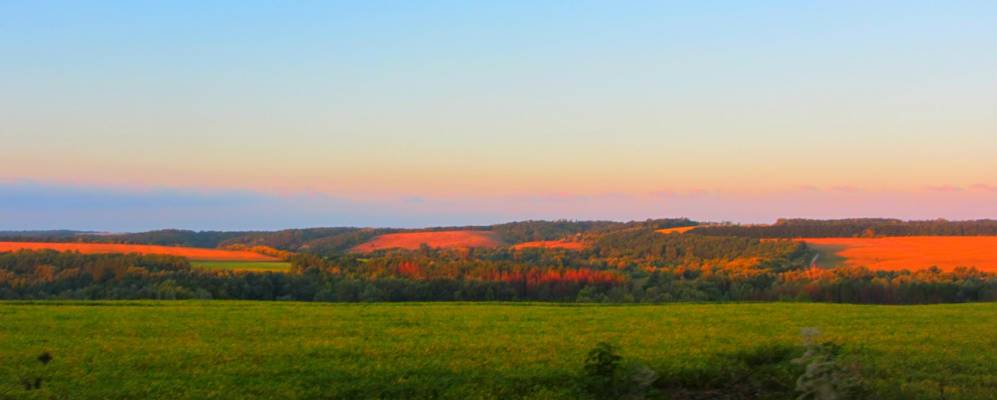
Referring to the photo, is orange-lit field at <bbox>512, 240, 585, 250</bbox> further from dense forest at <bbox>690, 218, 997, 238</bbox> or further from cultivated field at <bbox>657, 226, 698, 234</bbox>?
dense forest at <bbox>690, 218, 997, 238</bbox>

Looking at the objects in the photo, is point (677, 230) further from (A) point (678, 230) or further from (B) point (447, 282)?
(B) point (447, 282)

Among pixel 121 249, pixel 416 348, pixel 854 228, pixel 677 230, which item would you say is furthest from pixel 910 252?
pixel 416 348

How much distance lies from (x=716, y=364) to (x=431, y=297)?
3576 cm

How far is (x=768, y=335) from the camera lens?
15.0 metres

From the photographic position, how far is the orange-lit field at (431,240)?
96.1 meters

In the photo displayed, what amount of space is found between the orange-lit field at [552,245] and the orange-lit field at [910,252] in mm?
27985

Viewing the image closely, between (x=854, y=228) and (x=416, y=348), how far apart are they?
93594 mm

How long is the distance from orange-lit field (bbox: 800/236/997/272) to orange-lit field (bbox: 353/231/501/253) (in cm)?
4170

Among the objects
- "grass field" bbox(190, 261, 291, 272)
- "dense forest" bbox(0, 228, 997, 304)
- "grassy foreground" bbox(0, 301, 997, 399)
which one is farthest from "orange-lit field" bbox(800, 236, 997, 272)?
"grassy foreground" bbox(0, 301, 997, 399)

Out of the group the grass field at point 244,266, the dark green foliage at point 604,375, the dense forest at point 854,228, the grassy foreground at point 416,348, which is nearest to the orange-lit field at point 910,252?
the dense forest at point 854,228

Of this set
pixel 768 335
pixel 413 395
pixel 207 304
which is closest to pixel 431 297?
pixel 207 304

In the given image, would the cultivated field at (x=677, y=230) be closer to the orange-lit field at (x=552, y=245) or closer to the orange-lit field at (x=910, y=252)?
the orange-lit field at (x=552, y=245)

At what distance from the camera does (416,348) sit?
1293 centimetres

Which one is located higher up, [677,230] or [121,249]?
[677,230]
